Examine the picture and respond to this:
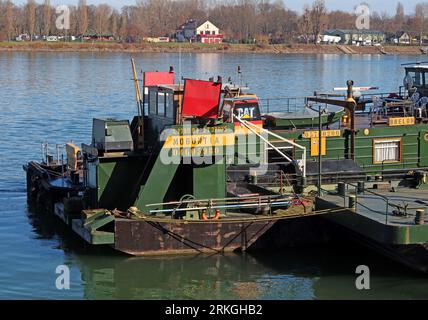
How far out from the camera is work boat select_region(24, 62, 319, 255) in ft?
75.3

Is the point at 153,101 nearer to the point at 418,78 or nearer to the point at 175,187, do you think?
the point at 175,187

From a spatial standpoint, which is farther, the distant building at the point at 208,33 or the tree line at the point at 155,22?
the distant building at the point at 208,33

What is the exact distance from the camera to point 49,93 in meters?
67.9

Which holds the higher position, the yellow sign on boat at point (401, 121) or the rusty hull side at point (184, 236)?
the yellow sign on boat at point (401, 121)

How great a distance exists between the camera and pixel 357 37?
170m

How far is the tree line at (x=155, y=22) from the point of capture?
493ft

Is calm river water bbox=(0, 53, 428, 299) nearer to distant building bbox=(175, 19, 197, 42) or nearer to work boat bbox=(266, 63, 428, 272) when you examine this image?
work boat bbox=(266, 63, 428, 272)

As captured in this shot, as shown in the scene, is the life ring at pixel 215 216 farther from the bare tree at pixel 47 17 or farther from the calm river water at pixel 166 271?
the bare tree at pixel 47 17

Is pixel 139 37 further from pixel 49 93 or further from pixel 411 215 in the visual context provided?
pixel 411 215

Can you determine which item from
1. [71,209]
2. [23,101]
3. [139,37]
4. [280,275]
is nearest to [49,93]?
[23,101]

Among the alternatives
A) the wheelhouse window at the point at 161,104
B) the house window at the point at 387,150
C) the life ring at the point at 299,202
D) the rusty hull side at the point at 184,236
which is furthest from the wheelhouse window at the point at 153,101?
the house window at the point at 387,150

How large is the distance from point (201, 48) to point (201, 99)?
12791cm

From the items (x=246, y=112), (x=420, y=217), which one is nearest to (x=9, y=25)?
(x=246, y=112)

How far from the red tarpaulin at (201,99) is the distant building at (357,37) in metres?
149
